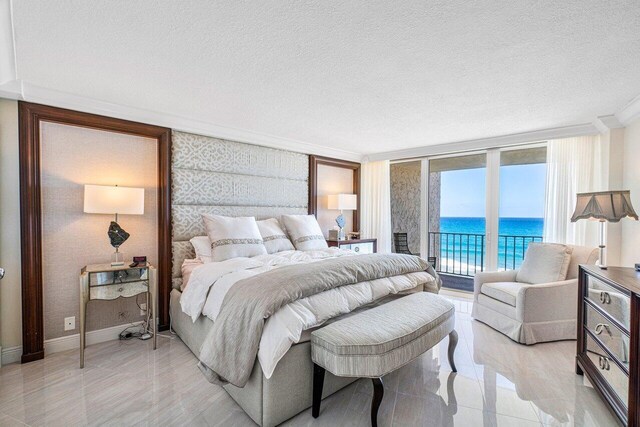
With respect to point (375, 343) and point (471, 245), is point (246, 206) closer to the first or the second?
point (375, 343)

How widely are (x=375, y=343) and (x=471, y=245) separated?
4615mm

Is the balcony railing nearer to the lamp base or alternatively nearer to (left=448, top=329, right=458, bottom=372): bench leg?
(left=448, top=329, right=458, bottom=372): bench leg

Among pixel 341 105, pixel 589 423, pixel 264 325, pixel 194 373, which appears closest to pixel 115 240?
pixel 194 373

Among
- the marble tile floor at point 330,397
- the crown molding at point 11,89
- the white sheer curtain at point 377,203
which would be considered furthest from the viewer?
the white sheer curtain at point 377,203

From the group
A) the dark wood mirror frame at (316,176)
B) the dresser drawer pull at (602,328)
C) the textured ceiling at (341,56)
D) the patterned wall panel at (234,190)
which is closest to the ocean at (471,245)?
the dark wood mirror frame at (316,176)

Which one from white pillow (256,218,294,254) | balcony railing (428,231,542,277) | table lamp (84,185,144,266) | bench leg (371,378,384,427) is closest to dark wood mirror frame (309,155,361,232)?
white pillow (256,218,294,254)

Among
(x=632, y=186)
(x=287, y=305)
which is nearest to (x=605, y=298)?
(x=632, y=186)

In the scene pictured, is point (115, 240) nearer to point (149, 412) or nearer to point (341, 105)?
point (149, 412)

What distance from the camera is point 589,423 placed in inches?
69.8

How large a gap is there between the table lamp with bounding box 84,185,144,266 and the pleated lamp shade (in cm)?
411

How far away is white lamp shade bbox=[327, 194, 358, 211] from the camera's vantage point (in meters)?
4.79

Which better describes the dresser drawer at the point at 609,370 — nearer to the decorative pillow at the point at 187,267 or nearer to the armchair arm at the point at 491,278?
the armchair arm at the point at 491,278

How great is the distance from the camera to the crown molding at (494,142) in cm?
347

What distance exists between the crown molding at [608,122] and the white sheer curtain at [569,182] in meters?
0.22
